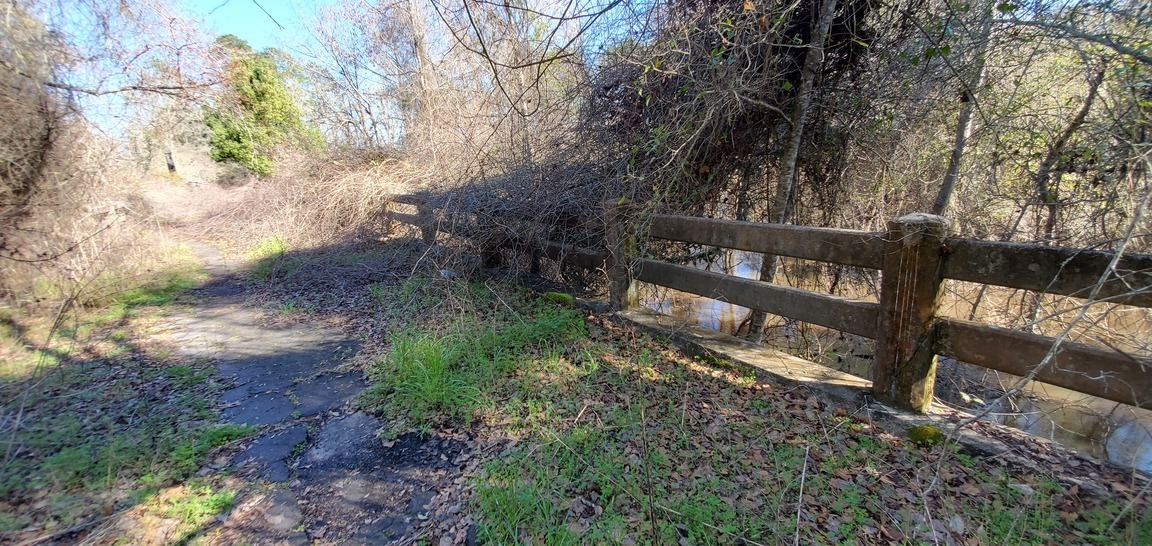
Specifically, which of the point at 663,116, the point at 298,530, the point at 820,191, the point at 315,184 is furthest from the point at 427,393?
the point at 315,184

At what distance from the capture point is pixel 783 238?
11.4 ft

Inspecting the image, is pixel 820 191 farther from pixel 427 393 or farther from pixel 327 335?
pixel 327 335

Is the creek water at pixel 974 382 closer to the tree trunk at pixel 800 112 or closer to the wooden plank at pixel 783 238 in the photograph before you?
the tree trunk at pixel 800 112

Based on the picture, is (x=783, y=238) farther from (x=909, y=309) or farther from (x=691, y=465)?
(x=691, y=465)

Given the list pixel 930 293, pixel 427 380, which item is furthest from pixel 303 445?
pixel 930 293

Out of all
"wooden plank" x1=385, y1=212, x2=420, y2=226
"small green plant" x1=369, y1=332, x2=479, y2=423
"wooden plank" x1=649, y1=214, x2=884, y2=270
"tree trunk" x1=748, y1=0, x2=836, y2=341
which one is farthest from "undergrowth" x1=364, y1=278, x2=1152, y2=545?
"wooden plank" x1=385, y1=212, x2=420, y2=226

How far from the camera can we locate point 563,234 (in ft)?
19.3

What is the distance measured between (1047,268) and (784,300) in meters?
1.42

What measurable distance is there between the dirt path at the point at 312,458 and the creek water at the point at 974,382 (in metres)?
3.48

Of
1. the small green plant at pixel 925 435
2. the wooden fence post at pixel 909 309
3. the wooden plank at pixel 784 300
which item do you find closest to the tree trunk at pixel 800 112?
the wooden plank at pixel 784 300

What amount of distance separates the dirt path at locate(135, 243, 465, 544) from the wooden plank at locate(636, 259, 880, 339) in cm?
244

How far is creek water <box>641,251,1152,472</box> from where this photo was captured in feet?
11.4

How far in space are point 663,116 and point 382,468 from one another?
3957 millimetres

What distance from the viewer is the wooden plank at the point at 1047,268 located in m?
2.18
